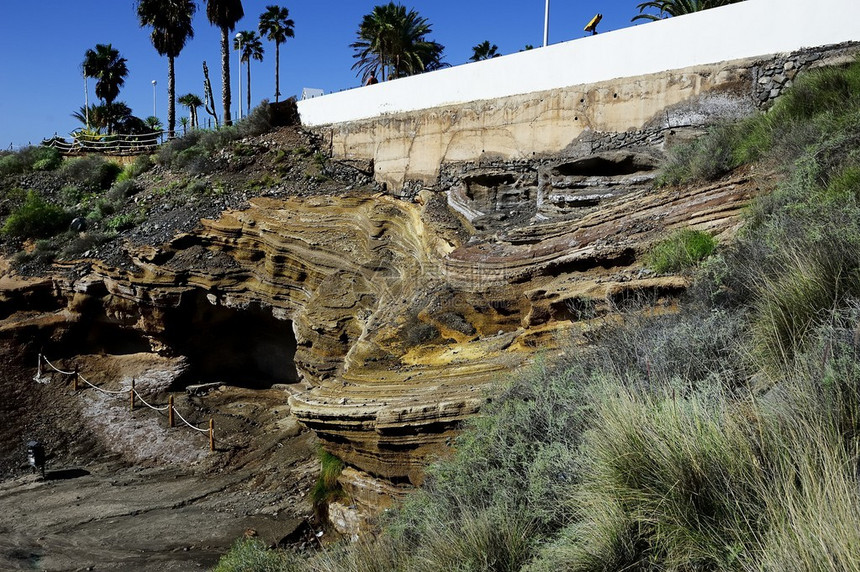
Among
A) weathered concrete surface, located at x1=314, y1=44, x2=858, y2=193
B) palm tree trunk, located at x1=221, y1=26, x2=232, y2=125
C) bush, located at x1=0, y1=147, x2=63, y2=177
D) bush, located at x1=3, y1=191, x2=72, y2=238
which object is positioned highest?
palm tree trunk, located at x1=221, y1=26, x2=232, y2=125

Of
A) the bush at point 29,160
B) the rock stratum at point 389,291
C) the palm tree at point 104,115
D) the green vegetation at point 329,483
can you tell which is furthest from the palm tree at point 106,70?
the green vegetation at point 329,483

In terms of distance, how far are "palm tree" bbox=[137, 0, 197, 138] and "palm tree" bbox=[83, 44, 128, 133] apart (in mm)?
12655

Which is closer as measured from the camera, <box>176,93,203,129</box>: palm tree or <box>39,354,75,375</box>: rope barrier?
<box>39,354,75,375</box>: rope barrier

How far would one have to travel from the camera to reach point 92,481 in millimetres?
11102

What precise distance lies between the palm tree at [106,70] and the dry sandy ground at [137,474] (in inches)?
1075

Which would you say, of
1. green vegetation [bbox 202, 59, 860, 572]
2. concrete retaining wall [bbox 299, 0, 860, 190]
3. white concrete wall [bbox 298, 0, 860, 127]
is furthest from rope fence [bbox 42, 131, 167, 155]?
green vegetation [bbox 202, 59, 860, 572]

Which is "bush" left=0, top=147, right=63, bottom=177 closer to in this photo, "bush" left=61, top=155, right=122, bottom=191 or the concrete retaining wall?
"bush" left=61, top=155, right=122, bottom=191

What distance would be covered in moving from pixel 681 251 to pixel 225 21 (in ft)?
77.6

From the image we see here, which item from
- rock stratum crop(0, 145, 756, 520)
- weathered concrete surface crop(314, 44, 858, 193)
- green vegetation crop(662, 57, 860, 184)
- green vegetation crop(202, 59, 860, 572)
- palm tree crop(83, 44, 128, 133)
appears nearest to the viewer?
green vegetation crop(202, 59, 860, 572)

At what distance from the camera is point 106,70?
3728cm

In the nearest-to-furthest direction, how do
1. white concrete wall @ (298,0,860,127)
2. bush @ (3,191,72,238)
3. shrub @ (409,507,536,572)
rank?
shrub @ (409,507,536,572)
white concrete wall @ (298,0,860,127)
bush @ (3,191,72,238)

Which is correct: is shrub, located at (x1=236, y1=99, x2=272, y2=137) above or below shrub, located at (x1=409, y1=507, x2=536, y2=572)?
above

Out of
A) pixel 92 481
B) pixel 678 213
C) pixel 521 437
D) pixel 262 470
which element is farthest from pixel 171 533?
pixel 678 213

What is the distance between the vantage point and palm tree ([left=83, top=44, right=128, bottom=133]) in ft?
122
